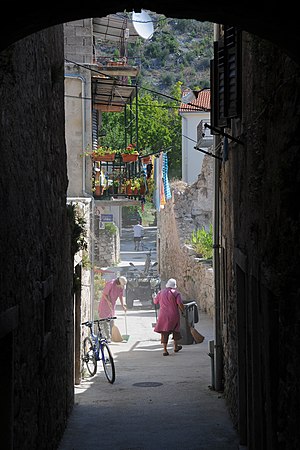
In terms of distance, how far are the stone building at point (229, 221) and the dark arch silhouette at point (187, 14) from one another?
0.03 feet

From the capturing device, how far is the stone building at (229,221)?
16.0 ft

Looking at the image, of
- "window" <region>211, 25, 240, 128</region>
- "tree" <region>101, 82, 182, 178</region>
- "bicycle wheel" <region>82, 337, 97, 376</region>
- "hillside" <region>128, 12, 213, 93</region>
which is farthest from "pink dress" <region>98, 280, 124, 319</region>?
"hillside" <region>128, 12, 213, 93</region>

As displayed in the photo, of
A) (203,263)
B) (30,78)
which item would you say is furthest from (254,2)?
(203,263)

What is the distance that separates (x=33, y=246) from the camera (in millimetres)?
7066

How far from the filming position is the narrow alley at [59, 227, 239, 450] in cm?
920

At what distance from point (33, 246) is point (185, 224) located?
23.9m

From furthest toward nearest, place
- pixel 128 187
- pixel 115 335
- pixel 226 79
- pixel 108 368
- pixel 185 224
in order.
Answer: pixel 185 224 → pixel 128 187 → pixel 115 335 → pixel 108 368 → pixel 226 79

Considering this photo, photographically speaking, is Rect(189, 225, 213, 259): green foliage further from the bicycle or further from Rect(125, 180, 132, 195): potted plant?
the bicycle

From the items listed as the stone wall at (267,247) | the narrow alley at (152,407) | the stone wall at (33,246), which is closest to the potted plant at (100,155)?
the narrow alley at (152,407)

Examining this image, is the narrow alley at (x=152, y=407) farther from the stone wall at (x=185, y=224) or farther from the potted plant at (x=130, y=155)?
the stone wall at (x=185, y=224)

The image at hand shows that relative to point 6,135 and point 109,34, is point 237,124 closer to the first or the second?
point 6,135

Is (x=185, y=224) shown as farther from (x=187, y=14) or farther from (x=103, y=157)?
(x=187, y=14)

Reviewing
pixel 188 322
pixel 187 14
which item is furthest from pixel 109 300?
pixel 187 14

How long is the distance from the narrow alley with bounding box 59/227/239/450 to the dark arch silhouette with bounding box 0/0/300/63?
5.18 meters
